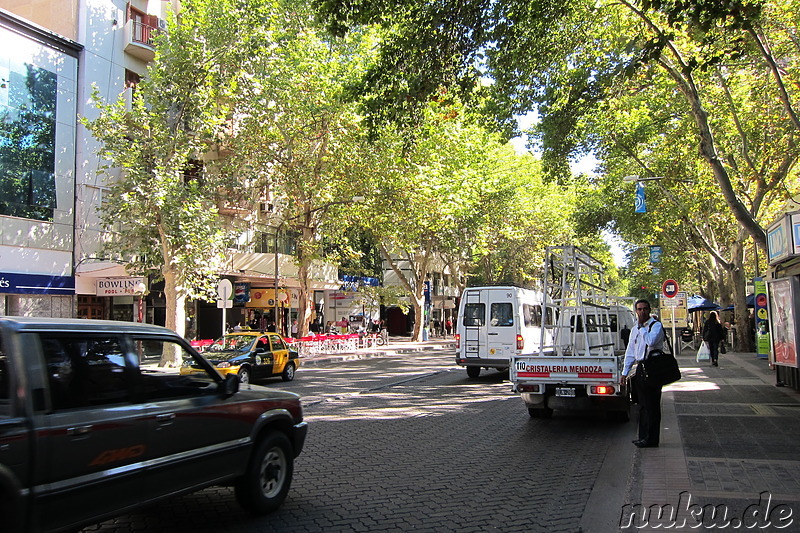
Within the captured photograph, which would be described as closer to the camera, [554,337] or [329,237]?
[554,337]

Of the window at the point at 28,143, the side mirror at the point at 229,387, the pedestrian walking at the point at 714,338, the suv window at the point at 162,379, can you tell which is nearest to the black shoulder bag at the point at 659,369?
the side mirror at the point at 229,387

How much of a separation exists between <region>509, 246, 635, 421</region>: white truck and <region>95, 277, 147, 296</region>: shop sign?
52.7 feet

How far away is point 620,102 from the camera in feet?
55.3

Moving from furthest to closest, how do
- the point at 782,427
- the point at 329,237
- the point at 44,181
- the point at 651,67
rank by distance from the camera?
1. the point at 329,237
2. the point at 44,181
3. the point at 651,67
4. the point at 782,427

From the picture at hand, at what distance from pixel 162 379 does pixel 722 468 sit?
5.86 meters

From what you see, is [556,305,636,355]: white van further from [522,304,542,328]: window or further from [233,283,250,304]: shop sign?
[233,283,250,304]: shop sign

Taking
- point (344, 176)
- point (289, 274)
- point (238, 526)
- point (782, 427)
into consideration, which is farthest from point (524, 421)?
point (289, 274)

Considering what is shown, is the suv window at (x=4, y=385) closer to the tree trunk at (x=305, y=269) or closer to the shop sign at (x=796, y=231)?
the shop sign at (x=796, y=231)

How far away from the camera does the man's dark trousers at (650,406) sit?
8.02 m

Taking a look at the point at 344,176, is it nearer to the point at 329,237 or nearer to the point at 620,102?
the point at 329,237

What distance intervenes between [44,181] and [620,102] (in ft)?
61.7

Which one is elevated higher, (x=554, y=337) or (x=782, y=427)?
(x=554, y=337)

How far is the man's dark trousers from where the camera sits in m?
8.02

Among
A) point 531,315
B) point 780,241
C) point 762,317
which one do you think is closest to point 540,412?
point 780,241
